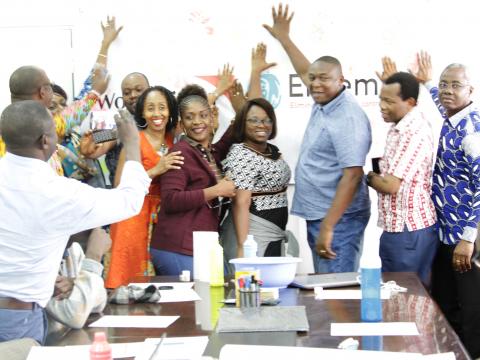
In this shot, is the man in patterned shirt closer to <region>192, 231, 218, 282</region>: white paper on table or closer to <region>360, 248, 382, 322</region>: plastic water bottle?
<region>192, 231, 218, 282</region>: white paper on table

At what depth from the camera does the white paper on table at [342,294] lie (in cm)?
265

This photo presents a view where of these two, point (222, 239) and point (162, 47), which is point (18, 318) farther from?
point (162, 47)

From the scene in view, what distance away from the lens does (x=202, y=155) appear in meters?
3.81

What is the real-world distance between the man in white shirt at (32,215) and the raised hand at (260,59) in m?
2.21

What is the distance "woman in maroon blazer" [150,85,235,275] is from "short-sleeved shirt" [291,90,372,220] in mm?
396

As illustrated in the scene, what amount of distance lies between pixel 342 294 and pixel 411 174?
0.99 metres

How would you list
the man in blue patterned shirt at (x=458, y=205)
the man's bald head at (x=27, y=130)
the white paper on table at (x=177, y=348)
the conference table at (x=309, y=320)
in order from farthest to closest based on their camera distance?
the man in blue patterned shirt at (x=458, y=205), the man's bald head at (x=27, y=130), the conference table at (x=309, y=320), the white paper on table at (x=177, y=348)

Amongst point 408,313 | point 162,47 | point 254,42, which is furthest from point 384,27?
point 408,313

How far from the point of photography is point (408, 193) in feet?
11.5

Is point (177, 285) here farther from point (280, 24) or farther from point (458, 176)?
point (280, 24)

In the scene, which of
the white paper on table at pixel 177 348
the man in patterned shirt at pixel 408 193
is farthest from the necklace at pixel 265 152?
the white paper on table at pixel 177 348

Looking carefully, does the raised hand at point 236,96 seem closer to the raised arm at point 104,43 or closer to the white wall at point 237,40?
the white wall at point 237,40

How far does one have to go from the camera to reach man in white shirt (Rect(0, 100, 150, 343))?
2176mm

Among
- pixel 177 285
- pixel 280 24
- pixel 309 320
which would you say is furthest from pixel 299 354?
pixel 280 24
